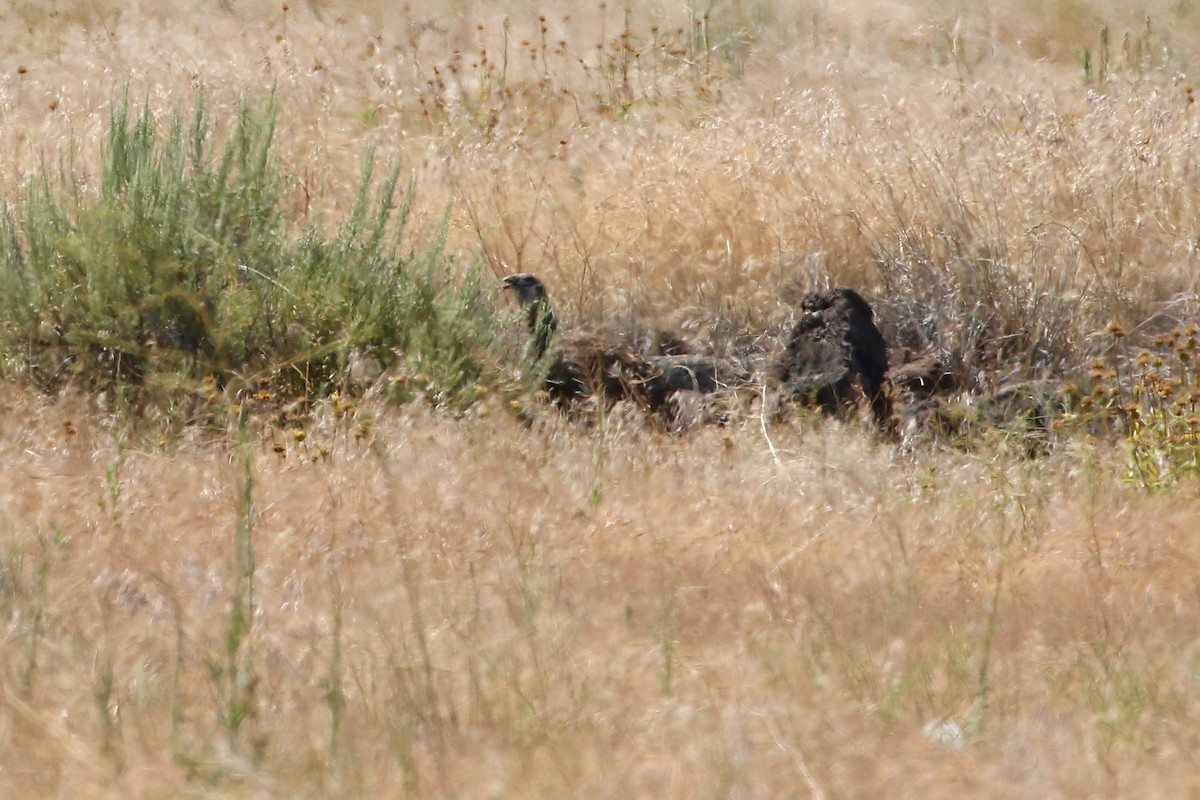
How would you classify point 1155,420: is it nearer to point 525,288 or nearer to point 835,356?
point 835,356

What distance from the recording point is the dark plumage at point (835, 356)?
19.2 ft

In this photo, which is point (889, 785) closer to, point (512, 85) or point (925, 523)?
point (925, 523)

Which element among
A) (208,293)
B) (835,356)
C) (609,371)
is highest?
(208,293)

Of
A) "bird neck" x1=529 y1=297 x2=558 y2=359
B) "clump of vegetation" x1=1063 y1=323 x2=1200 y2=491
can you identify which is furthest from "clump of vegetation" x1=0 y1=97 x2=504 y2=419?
"clump of vegetation" x1=1063 y1=323 x2=1200 y2=491

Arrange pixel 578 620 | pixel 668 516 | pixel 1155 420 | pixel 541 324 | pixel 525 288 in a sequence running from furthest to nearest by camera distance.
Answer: pixel 525 288 → pixel 541 324 → pixel 1155 420 → pixel 668 516 → pixel 578 620

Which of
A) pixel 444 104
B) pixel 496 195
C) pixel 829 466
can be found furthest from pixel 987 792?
pixel 444 104

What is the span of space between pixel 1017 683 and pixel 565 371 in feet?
9.92

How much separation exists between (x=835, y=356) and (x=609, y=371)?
0.88 metres

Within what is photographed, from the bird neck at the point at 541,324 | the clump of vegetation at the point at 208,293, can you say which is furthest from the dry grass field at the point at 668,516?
the bird neck at the point at 541,324

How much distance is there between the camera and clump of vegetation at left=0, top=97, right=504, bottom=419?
5.21 meters

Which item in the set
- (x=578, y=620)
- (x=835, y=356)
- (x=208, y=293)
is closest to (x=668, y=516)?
(x=578, y=620)

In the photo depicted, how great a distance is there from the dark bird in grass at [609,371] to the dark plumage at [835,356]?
1.10 feet

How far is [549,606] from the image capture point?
348cm

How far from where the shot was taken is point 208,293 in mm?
5359
